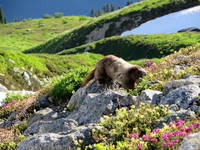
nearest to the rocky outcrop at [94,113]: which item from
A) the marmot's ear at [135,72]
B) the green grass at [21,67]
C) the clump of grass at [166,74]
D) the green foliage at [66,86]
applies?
the clump of grass at [166,74]

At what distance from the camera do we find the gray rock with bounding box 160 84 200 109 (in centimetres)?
939

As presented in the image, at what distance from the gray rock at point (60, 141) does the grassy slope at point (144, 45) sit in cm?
5258

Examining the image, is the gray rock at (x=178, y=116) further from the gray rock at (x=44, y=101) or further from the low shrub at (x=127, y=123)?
the gray rock at (x=44, y=101)

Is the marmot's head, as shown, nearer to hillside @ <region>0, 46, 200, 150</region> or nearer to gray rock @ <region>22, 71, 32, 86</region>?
hillside @ <region>0, 46, 200, 150</region>

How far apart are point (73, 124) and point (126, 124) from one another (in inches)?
107

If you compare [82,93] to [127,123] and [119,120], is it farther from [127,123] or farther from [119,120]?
[127,123]

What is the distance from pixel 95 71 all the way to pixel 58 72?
28.9 m

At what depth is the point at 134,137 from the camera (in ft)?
26.2

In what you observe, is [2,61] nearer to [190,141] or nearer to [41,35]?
[190,141]

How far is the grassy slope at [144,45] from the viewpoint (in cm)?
6394

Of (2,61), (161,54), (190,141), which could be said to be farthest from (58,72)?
(190,141)

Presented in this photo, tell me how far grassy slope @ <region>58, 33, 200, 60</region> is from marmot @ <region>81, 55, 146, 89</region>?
45825 millimetres

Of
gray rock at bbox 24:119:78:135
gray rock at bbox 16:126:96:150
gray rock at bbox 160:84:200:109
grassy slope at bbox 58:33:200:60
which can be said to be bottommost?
grassy slope at bbox 58:33:200:60

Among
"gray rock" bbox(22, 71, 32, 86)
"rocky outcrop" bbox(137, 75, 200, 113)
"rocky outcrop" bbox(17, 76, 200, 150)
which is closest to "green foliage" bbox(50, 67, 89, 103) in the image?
"rocky outcrop" bbox(17, 76, 200, 150)
